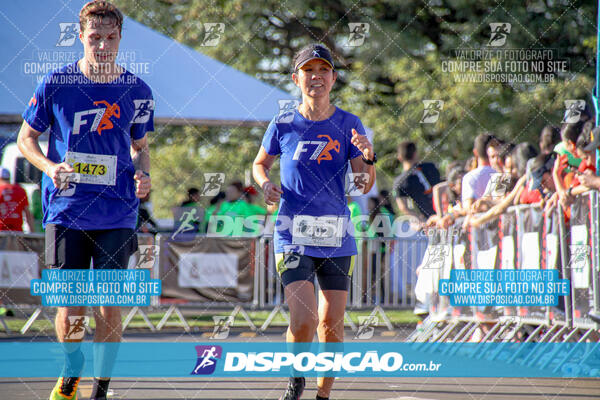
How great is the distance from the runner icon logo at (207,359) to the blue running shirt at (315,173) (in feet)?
2.93

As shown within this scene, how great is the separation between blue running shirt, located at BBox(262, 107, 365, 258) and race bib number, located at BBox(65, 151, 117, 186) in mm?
941

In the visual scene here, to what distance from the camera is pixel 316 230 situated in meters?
4.62

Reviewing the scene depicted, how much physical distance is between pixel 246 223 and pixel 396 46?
5.55 m

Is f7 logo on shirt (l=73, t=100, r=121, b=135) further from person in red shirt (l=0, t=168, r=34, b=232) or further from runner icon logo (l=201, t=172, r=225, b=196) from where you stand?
person in red shirt (l=0, t=168, r=34, b=232)

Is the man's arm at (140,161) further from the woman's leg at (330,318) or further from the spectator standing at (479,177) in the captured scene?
the spectator standing at (479,177)

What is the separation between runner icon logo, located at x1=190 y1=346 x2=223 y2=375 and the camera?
5199mm

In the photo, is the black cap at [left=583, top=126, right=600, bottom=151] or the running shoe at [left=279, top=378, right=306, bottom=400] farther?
the black cap at [left=583, top=126, right=600, bottom=151]

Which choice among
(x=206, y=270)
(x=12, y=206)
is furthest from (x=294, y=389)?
(x=12, y=206)

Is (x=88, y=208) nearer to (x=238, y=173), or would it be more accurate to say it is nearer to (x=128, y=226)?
(x=128, y=226)

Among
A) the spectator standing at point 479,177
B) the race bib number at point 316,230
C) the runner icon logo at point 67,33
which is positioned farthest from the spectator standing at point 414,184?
the race bib number at point 316,230

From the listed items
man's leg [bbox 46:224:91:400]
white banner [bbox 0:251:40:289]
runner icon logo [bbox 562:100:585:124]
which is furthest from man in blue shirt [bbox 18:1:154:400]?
white banner [bbox 0:251:40:289]

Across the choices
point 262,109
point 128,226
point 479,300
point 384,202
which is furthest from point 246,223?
point 128,226

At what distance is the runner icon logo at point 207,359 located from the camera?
5.20 m

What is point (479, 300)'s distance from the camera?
7500mm
